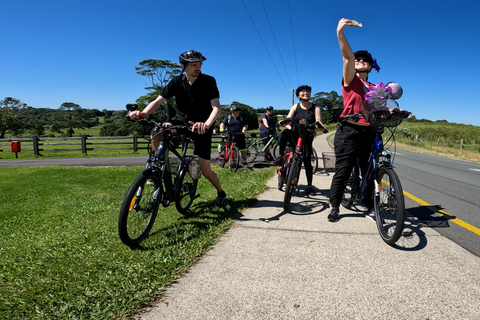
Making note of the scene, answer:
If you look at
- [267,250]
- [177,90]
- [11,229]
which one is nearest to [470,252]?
[267,250]

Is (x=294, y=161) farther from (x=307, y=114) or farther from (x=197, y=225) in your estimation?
(x=197, y=225)

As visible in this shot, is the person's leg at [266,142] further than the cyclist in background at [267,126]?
Yes

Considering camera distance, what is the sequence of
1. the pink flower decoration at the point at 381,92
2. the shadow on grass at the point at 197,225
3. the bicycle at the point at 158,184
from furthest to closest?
1. the pink flower decoration at the point at 381,92
2. the shadow on grass at the point at 197,225
3. the bicycle at the point at 158,184

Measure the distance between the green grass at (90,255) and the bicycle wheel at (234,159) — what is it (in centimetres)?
324

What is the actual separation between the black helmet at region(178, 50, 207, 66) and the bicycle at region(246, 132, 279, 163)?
262 inches

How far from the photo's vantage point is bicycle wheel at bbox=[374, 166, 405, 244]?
2802 mm

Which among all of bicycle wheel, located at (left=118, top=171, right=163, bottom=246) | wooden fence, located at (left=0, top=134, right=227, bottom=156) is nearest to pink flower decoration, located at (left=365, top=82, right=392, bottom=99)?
bicycle wheel, located at (left=118, top=171, right=163, bottom=246)

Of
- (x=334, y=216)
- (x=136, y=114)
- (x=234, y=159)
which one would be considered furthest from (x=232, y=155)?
(x=136, y=114)

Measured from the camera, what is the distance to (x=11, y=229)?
164 inches

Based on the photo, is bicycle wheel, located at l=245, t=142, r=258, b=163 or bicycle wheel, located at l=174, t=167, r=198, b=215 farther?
bicycle wheel, located at l=245, t=142, r=258, b=163

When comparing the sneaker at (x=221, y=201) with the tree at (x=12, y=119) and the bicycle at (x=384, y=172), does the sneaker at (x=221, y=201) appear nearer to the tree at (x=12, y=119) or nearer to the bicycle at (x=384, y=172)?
the bicycle at (x=384, y=172)

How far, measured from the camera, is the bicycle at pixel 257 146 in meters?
10.1

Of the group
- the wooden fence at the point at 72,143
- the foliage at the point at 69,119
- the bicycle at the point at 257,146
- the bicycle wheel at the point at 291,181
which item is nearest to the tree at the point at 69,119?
the foliage at the point at 69,119

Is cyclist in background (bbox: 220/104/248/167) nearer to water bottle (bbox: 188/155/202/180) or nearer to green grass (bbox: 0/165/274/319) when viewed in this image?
green grass (bbox: 0/165/274/319)
